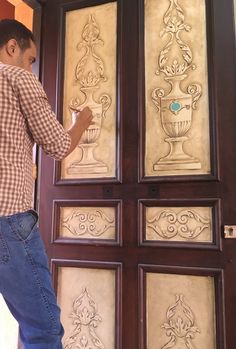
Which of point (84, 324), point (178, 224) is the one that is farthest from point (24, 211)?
point (84, 324)

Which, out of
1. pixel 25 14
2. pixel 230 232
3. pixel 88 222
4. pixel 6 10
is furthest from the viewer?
pixel 6 10

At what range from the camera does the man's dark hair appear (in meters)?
1.11

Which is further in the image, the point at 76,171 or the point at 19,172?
the point at 76,171

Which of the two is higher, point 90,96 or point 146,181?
point 90,96

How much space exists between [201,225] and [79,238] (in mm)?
551

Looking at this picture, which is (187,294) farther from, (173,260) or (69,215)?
(69,215)

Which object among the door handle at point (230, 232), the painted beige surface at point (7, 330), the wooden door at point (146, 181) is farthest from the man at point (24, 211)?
the painted beige surface at point (7, 330)

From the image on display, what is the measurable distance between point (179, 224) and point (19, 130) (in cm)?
75

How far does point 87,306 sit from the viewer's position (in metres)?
1.53

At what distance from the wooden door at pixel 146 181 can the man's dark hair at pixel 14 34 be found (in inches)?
21.0

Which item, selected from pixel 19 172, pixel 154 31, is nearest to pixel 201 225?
pixel 19 172

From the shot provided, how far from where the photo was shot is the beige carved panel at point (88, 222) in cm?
152

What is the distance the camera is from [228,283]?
1.31m

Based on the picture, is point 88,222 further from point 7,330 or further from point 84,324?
point 7,330
